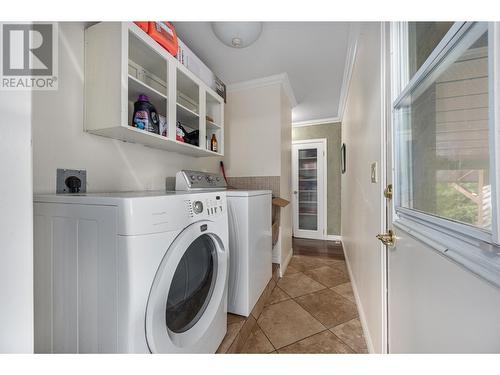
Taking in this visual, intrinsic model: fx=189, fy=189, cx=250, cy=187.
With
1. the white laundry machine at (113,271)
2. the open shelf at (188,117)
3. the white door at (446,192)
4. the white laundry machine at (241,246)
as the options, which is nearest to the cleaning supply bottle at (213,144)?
the open shelf at (188,117)

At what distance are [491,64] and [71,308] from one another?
1.36 metres

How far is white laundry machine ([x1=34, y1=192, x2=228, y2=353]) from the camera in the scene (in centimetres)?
62

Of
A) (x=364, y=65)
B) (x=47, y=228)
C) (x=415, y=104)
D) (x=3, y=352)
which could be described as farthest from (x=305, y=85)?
(x=3, y=352)

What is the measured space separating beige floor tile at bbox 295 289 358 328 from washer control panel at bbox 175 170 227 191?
→ 1.35 metres

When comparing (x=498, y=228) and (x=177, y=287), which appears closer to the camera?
(x=498, y=228)

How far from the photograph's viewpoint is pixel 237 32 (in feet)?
4.83

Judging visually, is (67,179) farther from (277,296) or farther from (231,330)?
(277,296)

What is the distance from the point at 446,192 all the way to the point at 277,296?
167 cm

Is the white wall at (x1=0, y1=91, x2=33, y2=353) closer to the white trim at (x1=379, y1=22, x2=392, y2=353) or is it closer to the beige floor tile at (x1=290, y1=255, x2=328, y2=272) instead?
the white trim at (x1=379, y1=22, x2=392, y2=353)

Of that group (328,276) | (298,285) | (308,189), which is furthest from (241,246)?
(308,189)

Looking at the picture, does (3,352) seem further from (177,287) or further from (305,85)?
(305,85)

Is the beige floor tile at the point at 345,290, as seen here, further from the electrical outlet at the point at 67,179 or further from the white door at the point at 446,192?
the electrical outlet at the point at 67,179

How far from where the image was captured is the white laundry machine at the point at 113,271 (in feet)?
2.02

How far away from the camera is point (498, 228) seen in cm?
33
